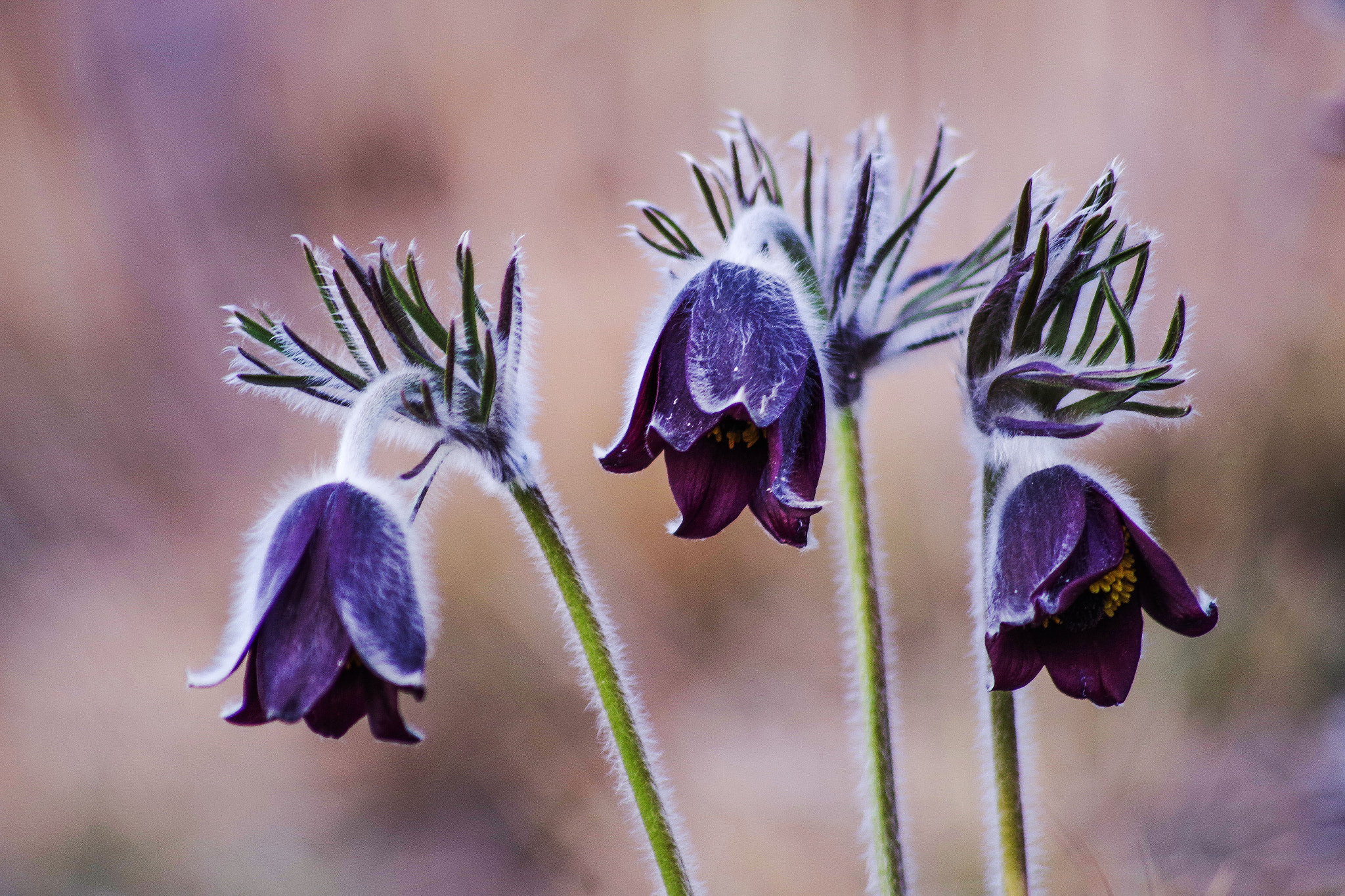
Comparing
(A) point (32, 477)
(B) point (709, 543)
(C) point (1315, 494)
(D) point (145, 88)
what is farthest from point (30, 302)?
(C) point (1315, 494)

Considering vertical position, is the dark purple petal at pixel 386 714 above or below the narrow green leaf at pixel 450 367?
below

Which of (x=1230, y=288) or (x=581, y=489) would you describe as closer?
(x=1230, y=288)

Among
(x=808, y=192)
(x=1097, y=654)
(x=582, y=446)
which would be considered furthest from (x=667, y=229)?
(x=582, y=446)

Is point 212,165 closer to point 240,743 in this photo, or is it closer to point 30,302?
point 30,302

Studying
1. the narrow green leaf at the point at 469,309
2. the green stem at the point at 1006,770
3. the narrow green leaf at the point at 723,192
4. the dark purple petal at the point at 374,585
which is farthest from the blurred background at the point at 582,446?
the dark purple petal at the point at 374,585

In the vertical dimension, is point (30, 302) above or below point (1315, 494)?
below

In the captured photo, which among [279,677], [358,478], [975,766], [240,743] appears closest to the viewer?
[279,677]

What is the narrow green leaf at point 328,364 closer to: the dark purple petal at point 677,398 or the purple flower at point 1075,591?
Answer: the dark purple petal at point 677,398

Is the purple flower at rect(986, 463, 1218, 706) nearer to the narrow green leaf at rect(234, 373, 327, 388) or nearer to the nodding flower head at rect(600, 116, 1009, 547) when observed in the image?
the nodding flower head at rect(600, 116, 1009, 547)
